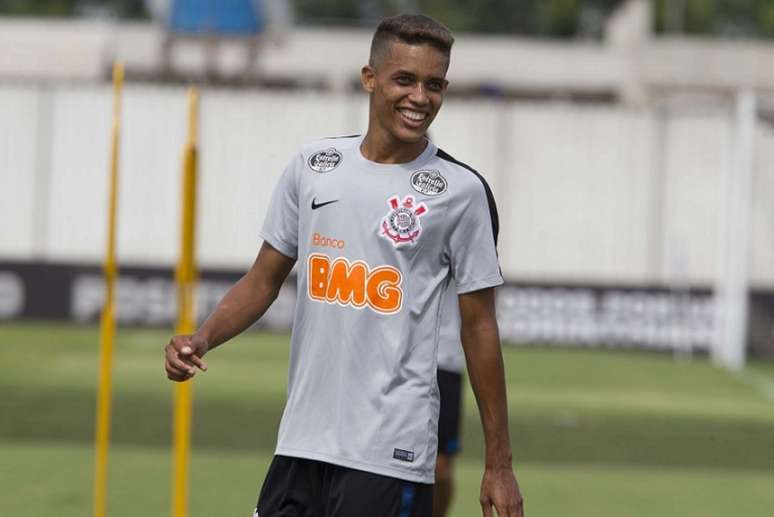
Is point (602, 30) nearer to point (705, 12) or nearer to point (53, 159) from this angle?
point (705, 12)

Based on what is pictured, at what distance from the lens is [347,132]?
90.8 ft

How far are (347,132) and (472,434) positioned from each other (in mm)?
13792

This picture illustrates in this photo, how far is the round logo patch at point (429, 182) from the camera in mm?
4805

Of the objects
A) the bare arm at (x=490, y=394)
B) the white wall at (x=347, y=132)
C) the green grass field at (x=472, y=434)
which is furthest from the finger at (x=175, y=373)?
the white wall at (x=347, y=132)

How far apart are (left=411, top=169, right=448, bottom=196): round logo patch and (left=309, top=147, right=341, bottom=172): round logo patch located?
24 cm

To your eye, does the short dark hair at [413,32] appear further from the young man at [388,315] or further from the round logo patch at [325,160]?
the round logo patch at [325,160]

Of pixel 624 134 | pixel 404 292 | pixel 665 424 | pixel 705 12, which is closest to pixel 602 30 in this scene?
pixel 705 12

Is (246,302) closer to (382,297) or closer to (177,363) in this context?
(177,363)

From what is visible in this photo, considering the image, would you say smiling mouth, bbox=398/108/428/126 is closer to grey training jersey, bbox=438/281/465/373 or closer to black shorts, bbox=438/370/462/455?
grey training jersey, bbox=438/281/465/373

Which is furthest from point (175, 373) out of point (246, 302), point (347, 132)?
point (347, 132)

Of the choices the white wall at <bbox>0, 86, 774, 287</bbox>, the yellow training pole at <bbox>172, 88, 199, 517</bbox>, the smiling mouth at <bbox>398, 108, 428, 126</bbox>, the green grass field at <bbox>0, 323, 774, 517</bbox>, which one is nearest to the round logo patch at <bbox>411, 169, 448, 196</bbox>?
the smiling mouth at <bbox>398, 108, 428, 126</bbox>

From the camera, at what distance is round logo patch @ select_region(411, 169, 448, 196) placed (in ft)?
15.8

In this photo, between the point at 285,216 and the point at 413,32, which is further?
the point at 285,216

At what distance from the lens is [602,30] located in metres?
97.2
